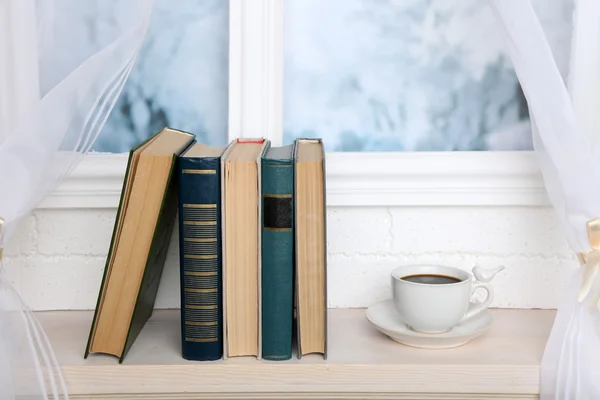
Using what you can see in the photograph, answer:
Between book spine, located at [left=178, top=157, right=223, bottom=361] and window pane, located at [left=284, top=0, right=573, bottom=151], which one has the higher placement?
window pane, located at [left=284, top=0, right=573, bottom=151]

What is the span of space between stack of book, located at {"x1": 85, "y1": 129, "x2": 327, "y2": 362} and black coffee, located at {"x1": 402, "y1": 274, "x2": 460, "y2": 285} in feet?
0.53

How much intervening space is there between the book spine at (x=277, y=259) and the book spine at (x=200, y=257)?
7cm

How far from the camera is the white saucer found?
1051mm

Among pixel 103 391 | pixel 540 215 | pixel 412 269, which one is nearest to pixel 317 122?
pixel 412 269

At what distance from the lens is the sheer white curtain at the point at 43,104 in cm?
100

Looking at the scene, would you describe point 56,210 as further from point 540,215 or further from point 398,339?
point 540,215

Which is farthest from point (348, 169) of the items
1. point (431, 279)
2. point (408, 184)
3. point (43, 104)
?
point (43, 104)

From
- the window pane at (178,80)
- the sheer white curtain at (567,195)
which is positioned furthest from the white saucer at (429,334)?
the window pane at (178,80)

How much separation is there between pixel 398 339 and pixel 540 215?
363 mm

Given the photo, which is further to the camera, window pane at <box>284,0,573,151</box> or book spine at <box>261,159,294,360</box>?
window pane at <box>284,0,573,151</box>

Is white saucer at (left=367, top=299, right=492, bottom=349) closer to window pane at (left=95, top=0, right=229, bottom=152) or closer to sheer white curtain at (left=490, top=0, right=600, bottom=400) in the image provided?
sheer white curtain at (left=490, top=0, right=600, bottom=400)

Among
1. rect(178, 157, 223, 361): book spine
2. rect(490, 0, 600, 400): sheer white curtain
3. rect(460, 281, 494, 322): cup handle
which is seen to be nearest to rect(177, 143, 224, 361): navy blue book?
rect(178, 157, 223, 361): book spine

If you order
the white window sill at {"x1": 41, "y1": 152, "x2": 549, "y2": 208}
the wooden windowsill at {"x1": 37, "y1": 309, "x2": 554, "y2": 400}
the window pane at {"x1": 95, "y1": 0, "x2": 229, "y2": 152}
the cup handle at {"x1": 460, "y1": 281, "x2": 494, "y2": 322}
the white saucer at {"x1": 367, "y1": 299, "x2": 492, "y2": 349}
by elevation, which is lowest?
the wooden windowsill at {"x1": 37, "y1": 309, "x2": 554, "y2": 400}

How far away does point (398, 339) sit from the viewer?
1.08 meters
